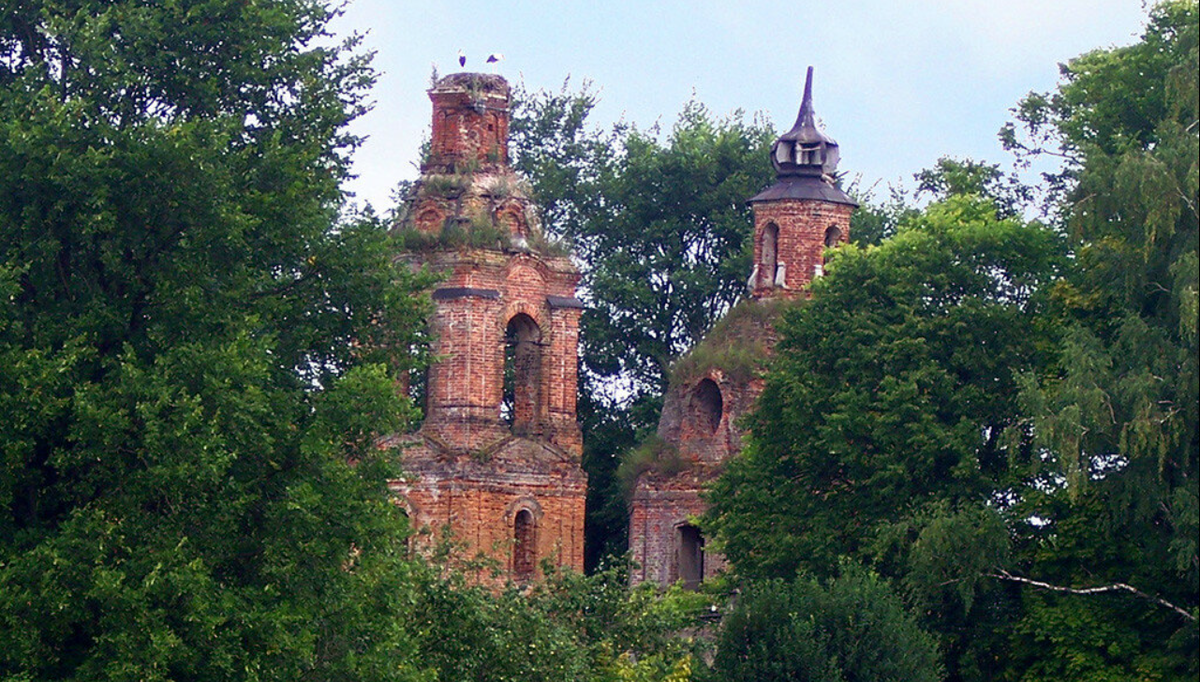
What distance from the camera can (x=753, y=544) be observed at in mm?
37719

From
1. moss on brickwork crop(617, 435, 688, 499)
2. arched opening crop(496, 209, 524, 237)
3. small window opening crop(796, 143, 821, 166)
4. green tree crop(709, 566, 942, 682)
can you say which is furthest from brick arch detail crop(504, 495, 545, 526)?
green tree crop(709, 566, 942, 682)

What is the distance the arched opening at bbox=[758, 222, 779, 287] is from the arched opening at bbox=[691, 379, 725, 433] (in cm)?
238

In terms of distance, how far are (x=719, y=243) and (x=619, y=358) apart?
3416mm

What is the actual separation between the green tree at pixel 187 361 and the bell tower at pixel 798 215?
67.8 ft

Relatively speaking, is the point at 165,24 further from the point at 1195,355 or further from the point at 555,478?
the point at 555,478

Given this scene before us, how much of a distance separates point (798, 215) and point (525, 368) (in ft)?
20.3

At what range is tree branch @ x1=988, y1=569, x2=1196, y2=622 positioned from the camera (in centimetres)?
3089

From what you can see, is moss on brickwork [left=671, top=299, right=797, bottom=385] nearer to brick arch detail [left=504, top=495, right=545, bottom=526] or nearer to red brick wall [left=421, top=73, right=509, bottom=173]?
brick arch detail [left=504, top=495, right=545, bottom=526]

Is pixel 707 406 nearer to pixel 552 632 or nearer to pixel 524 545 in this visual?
pixel 524 545

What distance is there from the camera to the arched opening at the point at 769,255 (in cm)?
4809

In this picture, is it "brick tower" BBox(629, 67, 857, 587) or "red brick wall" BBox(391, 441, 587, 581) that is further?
"brick tower" BBox(629, 67, 857, 587)

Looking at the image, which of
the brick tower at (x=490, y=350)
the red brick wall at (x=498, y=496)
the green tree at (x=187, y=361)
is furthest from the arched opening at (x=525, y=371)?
the green tree at (x=187, y=361)

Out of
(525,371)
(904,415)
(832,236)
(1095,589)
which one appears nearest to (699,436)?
(525,371)

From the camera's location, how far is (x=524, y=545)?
1756 inches
